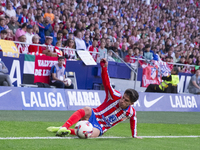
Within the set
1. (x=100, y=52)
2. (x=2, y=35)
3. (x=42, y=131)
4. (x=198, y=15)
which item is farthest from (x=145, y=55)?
(x=198, y=15)

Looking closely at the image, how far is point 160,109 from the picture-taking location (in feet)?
45.9

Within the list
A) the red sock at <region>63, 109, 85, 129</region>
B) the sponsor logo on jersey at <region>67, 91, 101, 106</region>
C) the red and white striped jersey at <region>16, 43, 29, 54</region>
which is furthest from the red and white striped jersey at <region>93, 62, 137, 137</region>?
the red and white striped jersey at <region>16, 43, 29, 54</region>

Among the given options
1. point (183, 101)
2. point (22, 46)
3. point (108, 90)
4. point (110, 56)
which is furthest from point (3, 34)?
point (183, 101)

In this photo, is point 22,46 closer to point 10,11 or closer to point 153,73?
point 10,11

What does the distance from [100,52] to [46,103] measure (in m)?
4.46

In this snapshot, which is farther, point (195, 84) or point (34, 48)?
point (195, 84)

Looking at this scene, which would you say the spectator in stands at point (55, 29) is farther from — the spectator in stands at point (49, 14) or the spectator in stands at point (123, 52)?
the spectator in stands at point (123, 52)

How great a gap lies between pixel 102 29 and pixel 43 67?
5.72 m

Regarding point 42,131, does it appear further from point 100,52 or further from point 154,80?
point 154,80

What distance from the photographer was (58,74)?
1298 cm

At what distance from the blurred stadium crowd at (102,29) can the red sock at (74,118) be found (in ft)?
22.7

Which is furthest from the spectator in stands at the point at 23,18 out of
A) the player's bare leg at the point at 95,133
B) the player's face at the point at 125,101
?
the player's face at the point at 125,101

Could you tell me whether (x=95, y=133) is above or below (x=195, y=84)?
above

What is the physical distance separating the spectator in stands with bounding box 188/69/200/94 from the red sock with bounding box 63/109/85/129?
1194 centimetres
